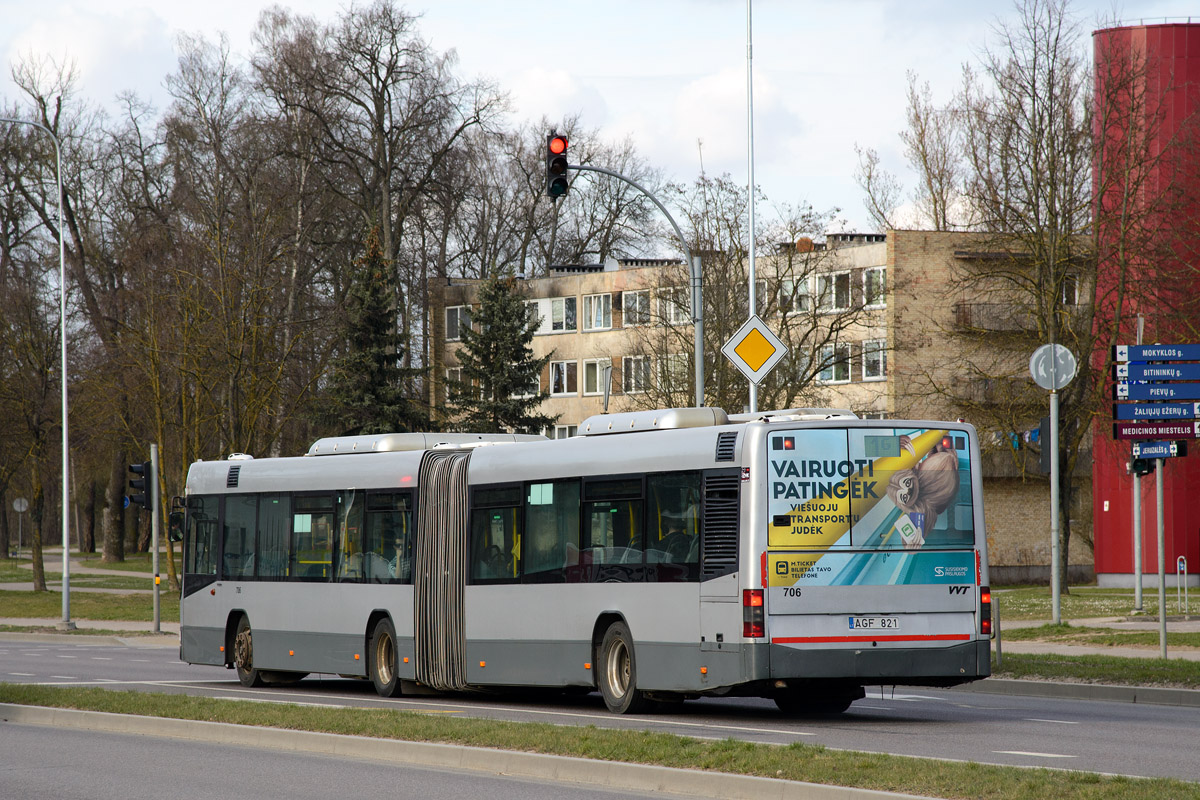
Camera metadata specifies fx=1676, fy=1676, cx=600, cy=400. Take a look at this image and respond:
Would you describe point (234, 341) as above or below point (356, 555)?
above

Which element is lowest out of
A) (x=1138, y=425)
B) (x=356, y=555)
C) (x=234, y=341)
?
(x=356, y=555)

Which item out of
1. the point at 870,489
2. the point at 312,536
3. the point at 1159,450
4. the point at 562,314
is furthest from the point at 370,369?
the point at 870,489

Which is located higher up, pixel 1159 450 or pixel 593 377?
pixel 593 377

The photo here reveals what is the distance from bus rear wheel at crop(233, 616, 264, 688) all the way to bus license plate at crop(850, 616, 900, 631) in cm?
970

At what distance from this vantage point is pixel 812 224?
46.0 m

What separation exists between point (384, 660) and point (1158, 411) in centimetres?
1033

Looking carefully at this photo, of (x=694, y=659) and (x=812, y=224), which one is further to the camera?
(x=812, y=224)

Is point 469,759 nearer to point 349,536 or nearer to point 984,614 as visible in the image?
point 984,614

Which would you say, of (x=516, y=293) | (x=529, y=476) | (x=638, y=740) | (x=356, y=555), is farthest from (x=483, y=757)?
(x=516, y=293)


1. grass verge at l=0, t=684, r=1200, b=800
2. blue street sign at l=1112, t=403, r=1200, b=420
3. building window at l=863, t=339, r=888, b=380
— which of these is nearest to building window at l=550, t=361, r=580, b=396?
building window at l=863, t=339, r=888, b=380

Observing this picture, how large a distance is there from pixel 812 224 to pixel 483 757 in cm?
3512

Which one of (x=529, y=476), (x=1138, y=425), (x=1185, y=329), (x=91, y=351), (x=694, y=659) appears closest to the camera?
(x=694, y=659)

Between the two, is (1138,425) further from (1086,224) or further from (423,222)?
(423,222)

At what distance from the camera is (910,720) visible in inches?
626
